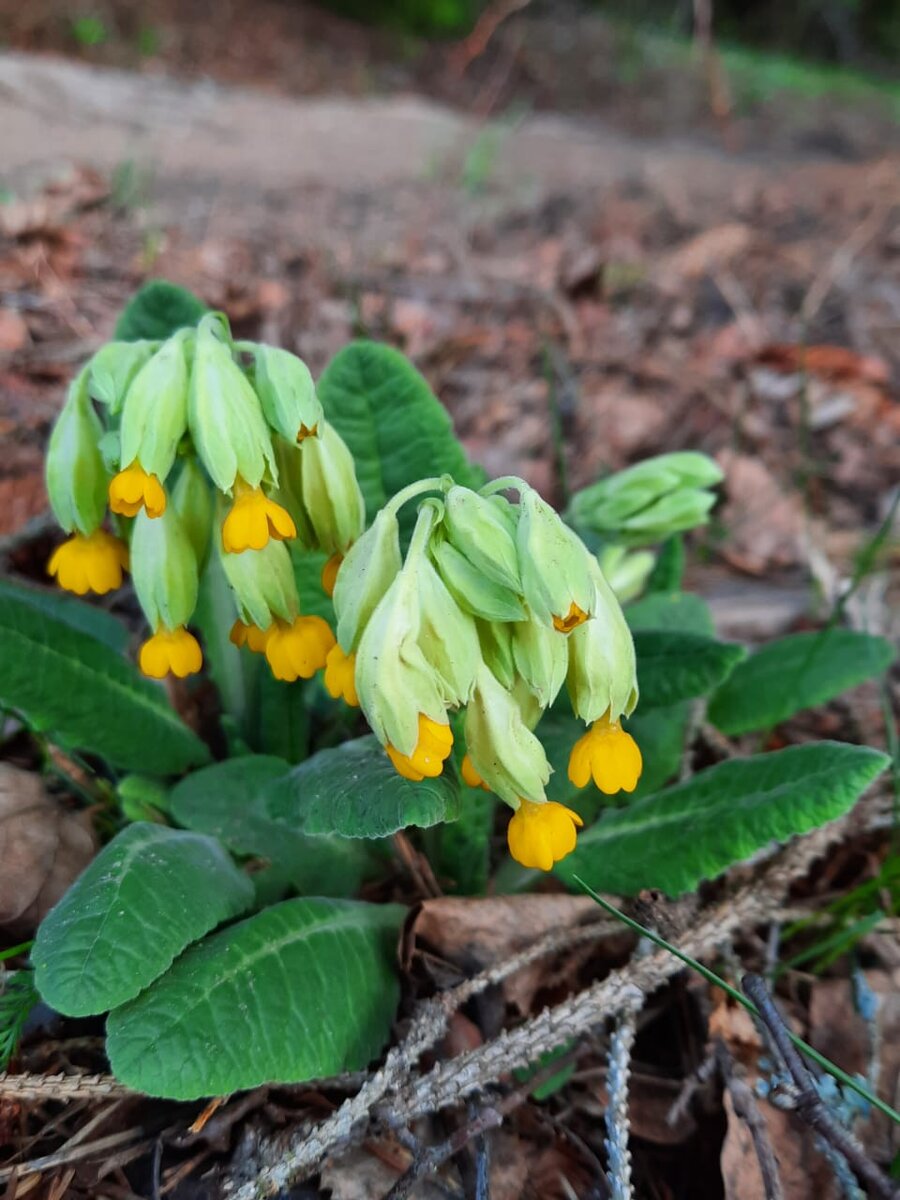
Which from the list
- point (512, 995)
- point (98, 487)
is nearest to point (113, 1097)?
point (512, 995)

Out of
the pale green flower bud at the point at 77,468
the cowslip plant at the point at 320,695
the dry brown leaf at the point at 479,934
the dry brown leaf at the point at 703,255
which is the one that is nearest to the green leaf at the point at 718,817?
the cowslip plant at the point at 320,695

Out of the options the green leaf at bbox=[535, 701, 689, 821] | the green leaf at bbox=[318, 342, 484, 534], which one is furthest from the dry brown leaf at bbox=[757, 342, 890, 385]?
the green leaf at bbox=[318, 342, 484, 534]

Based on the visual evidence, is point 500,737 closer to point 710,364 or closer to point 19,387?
point 19,387

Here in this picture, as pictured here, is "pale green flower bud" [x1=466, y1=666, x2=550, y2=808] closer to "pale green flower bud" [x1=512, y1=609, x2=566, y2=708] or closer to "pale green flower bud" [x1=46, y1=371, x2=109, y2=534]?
"pale green flower bud" [x1=512, y1=609, x2=566, y2=708]

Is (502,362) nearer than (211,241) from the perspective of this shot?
Yes

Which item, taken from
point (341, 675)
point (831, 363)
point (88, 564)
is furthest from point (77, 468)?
point (831, 363)

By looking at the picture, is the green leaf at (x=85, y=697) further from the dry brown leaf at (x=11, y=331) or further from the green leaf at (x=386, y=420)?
the dry brown leaf at (x=11, y=331)

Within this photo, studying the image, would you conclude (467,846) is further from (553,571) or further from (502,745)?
(553,571)
